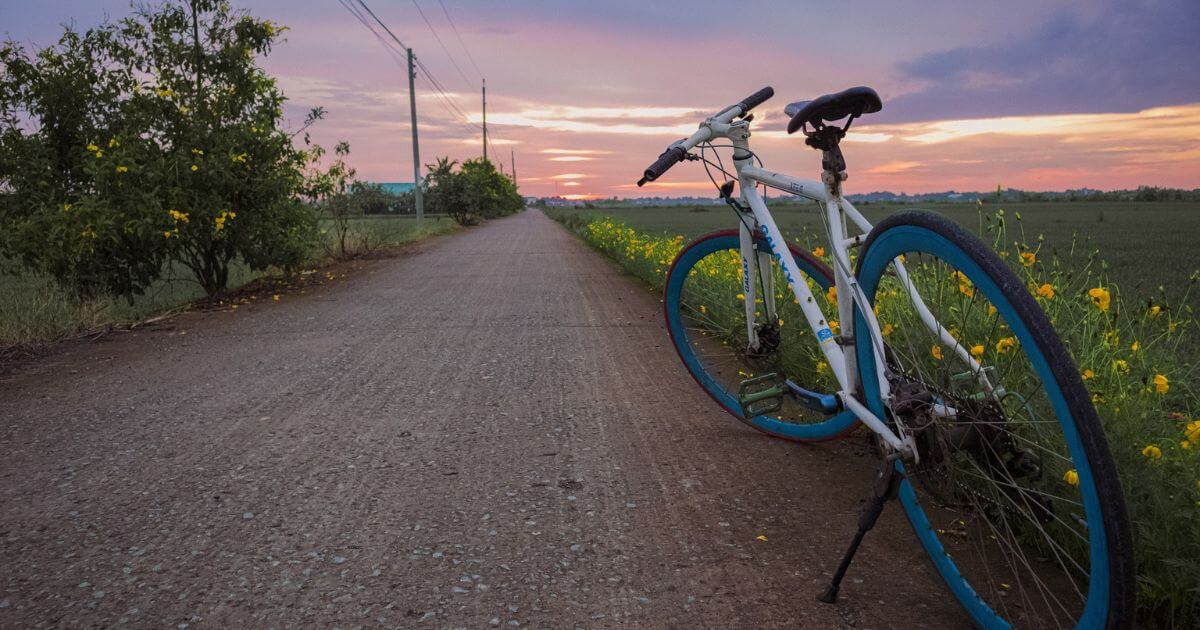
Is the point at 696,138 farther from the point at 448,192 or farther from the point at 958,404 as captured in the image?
the point at 448,192

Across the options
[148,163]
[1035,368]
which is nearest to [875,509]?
[1035,368]

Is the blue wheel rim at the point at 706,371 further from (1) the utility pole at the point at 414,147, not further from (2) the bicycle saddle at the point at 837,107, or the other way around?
(1) the utility pole at the point at 414,147

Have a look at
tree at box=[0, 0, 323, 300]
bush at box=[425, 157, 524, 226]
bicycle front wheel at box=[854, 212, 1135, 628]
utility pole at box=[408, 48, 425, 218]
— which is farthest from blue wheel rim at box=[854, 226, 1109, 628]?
bush at box=[425, 157, 524, 226]

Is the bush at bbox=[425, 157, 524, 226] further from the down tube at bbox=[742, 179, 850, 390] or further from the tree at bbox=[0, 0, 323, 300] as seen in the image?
the down tube at bbox=[742, 179, 850, 390]

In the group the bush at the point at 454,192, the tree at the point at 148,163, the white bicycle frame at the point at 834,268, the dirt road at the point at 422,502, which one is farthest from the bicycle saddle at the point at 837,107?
the bush at the point at 454,192

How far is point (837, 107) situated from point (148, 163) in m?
8.12

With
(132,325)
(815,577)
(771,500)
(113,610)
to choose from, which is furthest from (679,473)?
(132,325)

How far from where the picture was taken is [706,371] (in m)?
3.88

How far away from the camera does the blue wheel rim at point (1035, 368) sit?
4.74 ft

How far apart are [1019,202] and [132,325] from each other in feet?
226

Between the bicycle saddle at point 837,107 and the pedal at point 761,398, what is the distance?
1.15 m

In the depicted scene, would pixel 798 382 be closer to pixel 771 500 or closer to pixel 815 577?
pixel 771 500

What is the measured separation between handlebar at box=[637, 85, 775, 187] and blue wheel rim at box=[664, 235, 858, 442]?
65 centimetres

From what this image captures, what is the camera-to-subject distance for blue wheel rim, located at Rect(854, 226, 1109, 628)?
1.44 meters
